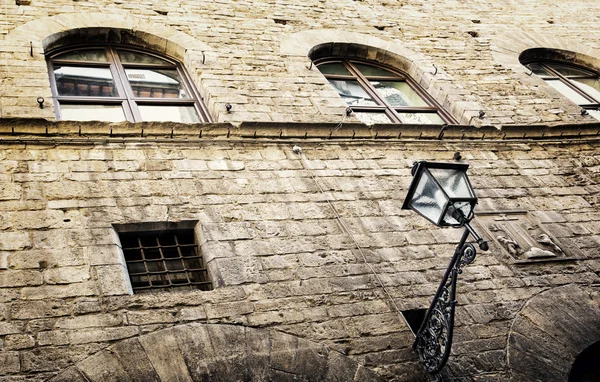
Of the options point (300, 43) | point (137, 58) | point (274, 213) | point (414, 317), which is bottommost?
point (414, 317)

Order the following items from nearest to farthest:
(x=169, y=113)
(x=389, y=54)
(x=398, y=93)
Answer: (x=169, y=113) < (x=398, y=93) < (x=389, y=54)

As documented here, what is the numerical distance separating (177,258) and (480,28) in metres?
6.33

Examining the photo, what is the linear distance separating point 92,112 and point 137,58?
1.27m

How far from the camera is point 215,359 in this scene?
10.8ft

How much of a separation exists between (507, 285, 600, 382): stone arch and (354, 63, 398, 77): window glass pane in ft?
12.6

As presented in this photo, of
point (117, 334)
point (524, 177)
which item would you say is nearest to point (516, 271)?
point (524, 177)

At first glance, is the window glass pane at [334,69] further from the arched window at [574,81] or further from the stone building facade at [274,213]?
the arched window at [574,81]

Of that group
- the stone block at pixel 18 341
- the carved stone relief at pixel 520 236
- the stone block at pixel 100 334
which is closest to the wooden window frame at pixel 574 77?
the carved stone relief at pixel 520 236

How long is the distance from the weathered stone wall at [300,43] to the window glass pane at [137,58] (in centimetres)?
17

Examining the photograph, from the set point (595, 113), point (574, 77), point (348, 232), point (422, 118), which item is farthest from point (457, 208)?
point (574, 77)

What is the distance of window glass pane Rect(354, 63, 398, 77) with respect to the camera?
24.0ft

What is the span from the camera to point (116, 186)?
170 inches

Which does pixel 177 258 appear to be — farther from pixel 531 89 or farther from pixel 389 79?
pixel 531 89

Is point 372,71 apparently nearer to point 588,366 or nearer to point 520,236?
point 520,236
